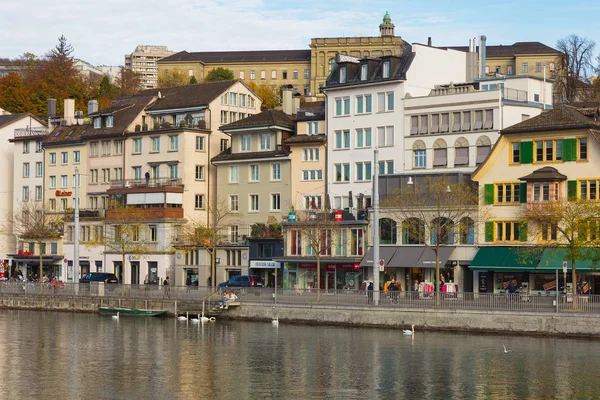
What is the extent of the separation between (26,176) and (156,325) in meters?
48.2

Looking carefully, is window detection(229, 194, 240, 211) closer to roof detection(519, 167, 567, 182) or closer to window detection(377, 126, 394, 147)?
window detection(377, 126, 394, 147)

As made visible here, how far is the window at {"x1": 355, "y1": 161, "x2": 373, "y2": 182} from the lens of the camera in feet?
301

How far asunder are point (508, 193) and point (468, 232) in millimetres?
3973

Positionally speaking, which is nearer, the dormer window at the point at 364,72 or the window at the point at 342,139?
the dormer window at the point at 364,72

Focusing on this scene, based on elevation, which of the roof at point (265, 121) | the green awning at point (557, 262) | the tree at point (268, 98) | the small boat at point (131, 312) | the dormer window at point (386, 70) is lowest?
the small boat at point (131, 312)

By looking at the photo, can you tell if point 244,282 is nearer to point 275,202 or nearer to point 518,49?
point 275,202

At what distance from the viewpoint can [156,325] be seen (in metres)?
Result: 76.0

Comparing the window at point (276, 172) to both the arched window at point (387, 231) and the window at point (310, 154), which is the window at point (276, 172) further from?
the arched window at point (387, 231)

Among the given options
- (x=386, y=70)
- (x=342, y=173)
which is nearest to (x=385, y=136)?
(x=342, y=173)

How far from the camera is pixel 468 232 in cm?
8200

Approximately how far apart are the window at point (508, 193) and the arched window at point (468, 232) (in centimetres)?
242

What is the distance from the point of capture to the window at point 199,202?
341 feet

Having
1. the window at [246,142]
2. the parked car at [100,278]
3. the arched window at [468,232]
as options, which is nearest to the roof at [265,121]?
the window at [246,142]

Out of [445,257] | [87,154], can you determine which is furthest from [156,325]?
[87,154]
